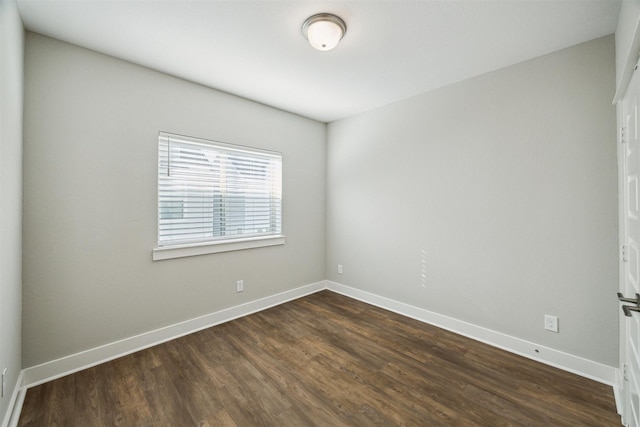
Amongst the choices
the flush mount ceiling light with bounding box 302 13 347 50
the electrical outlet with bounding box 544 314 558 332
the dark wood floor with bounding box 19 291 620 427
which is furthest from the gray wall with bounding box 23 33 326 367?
the electrical outlet with bounding box 544 314 558 332

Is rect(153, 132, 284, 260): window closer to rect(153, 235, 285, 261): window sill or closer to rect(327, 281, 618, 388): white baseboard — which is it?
rect(153, 235, 285, 261): window sill

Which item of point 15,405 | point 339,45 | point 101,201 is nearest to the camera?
point 15,405

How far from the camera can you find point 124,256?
2.36 m

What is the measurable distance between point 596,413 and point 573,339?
563mm

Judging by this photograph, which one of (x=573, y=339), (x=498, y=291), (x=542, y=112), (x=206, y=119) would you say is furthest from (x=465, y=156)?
(x=206, y=119)

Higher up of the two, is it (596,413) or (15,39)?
(15,39)

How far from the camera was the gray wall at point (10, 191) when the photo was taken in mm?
1436

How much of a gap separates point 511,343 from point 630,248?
50.9 inches

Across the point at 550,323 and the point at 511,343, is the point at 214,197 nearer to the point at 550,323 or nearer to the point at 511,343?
the point at 511,343

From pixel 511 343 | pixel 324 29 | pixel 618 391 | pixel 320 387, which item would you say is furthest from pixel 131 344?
pixel 618 391

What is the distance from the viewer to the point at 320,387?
75.9 inches

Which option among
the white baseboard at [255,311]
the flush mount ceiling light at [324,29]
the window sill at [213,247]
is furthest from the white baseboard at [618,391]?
the window sill at [213,247]

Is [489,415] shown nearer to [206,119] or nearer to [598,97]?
[598,97]

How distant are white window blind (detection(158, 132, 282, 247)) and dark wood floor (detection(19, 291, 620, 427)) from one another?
111cm
